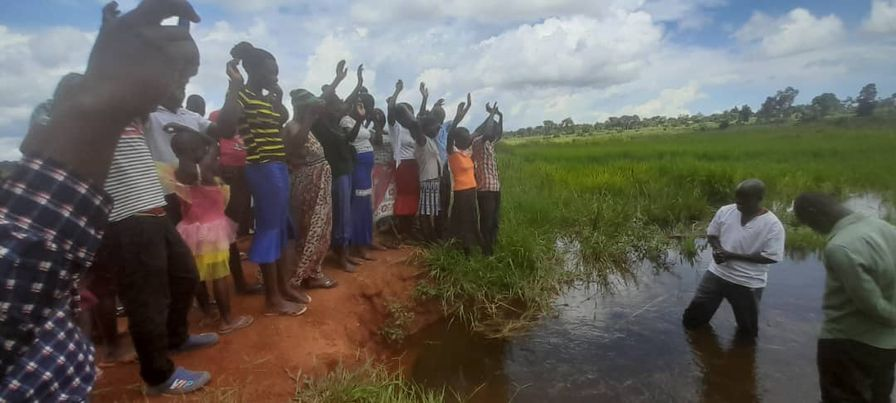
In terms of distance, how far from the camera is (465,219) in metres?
5.17

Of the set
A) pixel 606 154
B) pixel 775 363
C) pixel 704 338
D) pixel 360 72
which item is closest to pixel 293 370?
pixel 360 72

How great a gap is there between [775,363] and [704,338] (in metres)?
0.54

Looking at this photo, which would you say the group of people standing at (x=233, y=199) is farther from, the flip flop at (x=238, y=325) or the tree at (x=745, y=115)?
the tree at (x=745, y=115)

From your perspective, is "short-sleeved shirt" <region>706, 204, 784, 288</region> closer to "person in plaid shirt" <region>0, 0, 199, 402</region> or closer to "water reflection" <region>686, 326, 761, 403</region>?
"water reflection" <region>686, 326, 761, 403</region>

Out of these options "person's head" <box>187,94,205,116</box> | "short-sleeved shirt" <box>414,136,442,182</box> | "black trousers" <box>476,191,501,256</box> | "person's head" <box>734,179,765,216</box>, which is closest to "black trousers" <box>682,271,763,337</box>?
"person's head" <box>734,179,765,216</box>

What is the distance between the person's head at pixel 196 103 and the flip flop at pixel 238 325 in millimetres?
2784

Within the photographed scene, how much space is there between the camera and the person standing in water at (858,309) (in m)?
2.37

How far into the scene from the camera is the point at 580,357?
4160 mm

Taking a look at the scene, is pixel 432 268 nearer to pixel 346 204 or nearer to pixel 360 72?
pixel 346 204

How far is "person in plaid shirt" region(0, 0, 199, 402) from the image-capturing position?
93 centimetres

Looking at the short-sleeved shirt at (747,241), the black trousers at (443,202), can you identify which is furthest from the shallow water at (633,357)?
the black trousers at (443,202)

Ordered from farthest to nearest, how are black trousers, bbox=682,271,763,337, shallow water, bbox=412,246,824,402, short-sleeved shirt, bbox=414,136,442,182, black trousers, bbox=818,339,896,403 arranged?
short-sleeved shirt, bbox=414,136,442,182 < black trousers, bbox=682,271,763,337 < shallow water, bbox=412,246,824,402 < black trousers, bbox=818,339,896,403

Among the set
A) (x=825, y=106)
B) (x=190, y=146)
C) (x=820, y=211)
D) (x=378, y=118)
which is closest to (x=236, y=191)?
(x=190, y=146)

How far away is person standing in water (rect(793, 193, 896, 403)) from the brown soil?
277 cm
